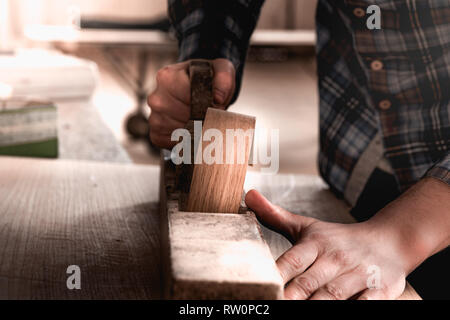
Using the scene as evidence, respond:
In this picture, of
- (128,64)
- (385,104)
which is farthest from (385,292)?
(128,64)

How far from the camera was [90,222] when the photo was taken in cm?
63

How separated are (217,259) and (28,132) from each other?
0.78m

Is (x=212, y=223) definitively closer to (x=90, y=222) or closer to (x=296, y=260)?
Result: (x=296, y=260)

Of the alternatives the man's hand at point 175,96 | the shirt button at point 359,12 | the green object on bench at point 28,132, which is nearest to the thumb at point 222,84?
the man's hand at point 175,96

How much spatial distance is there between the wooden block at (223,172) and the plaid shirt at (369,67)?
15.6 inches

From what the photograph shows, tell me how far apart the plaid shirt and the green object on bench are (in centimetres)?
37

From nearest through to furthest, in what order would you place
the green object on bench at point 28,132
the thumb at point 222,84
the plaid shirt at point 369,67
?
the thumb at point 222,84 < the plaid shirt at point 369,67 < the green object on bench at point 28,132

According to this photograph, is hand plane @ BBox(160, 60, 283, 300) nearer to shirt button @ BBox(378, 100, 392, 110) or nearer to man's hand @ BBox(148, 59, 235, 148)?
man's hand @ BBox(148, 59, 235, 148)

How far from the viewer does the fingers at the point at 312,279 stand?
0.45 m

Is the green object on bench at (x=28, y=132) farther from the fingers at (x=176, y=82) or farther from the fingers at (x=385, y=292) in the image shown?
the fingers at (x=385, y=292)

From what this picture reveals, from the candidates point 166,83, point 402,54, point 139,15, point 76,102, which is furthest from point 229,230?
point 139,15

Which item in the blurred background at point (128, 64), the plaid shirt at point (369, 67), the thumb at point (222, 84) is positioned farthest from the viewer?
the blurred background at point (128, 64)

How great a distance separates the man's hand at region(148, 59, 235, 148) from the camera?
645 mm
